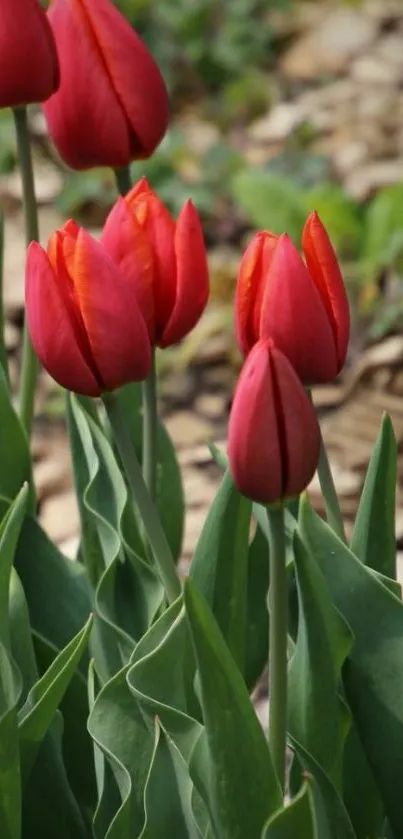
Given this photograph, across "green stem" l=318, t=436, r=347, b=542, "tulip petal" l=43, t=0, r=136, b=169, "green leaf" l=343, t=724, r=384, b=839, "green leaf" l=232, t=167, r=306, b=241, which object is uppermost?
"tulip petal" l=43, t=0, r=136, b=169

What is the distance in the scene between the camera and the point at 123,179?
3.26 feet

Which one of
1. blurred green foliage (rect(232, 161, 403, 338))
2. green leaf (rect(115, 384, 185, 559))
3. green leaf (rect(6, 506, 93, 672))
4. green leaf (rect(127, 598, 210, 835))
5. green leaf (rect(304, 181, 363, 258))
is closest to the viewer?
green leaf (rect(127, 598, 210, 835))

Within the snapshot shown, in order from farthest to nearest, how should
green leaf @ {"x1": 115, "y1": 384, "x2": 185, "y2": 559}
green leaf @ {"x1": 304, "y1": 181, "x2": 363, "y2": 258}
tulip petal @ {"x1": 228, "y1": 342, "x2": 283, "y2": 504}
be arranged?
green leaf @ {"x1": 304, "y1": 181, "x2": 363, "y2": 258}
green leaf @ {"x1": 115, "y1": 384, "x2": 185, "y2": 559}
tulip petal @ {"x1": 228, "y1": 342, "x2": 283, "y2": 504}

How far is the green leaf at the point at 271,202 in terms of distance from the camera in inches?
98.3

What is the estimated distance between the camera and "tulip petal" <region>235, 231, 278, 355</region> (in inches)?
30.6

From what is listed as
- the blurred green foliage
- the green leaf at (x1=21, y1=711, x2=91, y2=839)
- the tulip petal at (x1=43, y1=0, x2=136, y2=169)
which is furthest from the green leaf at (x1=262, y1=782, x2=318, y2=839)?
the blurred green foliage

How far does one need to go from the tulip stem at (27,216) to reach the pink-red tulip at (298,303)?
23 cm

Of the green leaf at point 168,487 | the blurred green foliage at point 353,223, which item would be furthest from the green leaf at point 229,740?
the blurred green foliage at point 353,223

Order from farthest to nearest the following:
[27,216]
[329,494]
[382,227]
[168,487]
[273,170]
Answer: [273,170]
[382,227]
[168,487]
[27,216]
[329,494]

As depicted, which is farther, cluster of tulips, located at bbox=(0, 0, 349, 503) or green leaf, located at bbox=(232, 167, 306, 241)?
green leaf, located at bbox=(232, 167, 306, 241)

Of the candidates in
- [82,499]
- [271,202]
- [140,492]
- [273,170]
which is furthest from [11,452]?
[273,170]

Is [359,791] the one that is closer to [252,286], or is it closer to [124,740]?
[124,740]

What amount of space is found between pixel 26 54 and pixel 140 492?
12.1 inches

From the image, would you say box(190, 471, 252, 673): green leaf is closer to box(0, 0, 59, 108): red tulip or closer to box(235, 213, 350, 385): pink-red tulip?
box(235, 213, 350, 385): pink-red tulip
